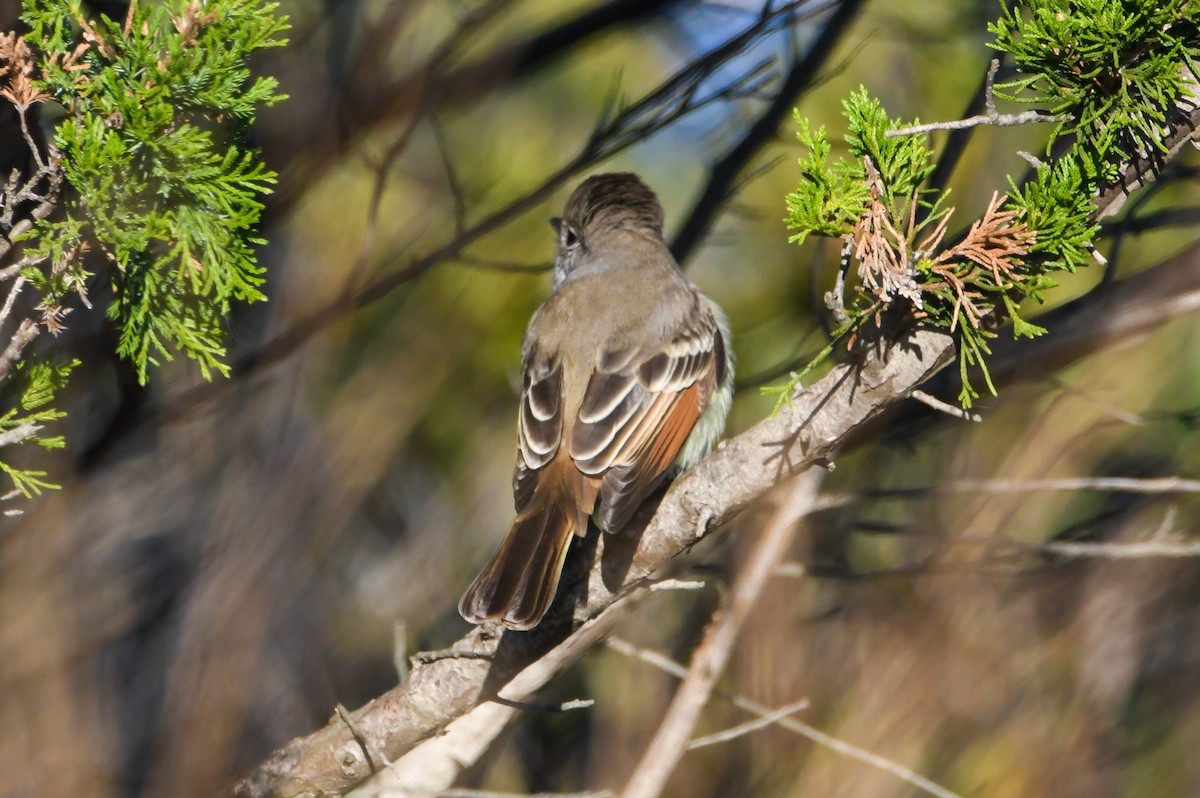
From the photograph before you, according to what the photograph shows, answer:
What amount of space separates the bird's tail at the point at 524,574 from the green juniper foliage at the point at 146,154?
114 centimetres

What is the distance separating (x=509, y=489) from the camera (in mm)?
5562

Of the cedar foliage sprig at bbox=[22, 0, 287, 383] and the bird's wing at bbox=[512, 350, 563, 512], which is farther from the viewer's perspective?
the bird's wing at bbox=[512, 350, 563, 512]

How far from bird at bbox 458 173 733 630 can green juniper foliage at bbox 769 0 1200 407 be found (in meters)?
1.25

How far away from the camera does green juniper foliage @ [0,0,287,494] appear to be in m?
2.23

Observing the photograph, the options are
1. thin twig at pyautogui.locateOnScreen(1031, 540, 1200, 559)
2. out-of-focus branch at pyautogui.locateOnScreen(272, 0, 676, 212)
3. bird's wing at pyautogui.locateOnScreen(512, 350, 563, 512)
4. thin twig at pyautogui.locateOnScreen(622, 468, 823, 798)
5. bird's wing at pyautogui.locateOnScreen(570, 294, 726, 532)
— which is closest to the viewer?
thin twig at pyautogui.locateOnScreen(622, 468, 823, 798)

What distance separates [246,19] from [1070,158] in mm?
1852

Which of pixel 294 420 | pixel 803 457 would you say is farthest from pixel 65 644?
pixel 803 457

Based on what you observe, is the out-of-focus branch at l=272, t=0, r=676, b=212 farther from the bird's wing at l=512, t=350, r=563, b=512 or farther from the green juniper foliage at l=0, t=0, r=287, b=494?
the green juniper foliage at l=0, t=0, r=287, b=494

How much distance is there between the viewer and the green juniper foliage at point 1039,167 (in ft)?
7.98

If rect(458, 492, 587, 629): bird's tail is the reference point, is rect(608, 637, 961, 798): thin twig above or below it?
below

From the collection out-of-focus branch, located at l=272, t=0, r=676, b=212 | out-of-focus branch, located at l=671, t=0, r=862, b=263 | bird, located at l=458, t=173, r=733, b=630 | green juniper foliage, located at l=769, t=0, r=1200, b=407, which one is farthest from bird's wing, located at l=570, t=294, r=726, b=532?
out-of-focus branch, located at l=272, t=0, r=676, b=212

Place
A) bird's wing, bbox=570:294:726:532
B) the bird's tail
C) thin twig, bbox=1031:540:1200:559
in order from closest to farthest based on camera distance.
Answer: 1. the bird's tail
2. thin twig, bbox=1031:540:1200:559
3. bird's wing, bbox=570:294:726:532

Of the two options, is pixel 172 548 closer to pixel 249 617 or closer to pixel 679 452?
pixel 249 617

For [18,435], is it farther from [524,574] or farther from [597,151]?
[597,151]
